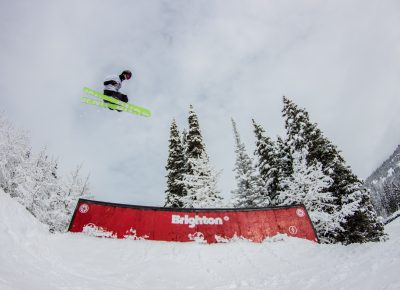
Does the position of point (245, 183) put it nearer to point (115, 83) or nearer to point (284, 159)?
point (284, 159)

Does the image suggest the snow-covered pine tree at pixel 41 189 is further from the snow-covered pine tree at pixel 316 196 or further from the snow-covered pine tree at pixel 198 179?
the snow-covered pine tree at pixel 316 196

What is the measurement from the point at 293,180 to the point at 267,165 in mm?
3714

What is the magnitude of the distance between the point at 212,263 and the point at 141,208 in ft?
15.8

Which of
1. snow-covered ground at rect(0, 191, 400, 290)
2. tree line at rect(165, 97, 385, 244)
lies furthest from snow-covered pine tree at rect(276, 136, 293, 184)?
snow-covered ground at rect(0, 191, 400, 290)

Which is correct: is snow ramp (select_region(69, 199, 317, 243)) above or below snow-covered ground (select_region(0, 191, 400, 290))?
above

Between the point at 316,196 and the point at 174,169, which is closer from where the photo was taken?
the point at 316,196

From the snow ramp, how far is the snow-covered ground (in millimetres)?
646

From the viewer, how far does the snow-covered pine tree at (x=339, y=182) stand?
19.6 m

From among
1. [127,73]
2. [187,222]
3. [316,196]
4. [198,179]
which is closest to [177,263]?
[187,222]

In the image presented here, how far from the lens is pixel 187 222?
1422cm

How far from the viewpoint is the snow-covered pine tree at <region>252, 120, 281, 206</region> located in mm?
25822

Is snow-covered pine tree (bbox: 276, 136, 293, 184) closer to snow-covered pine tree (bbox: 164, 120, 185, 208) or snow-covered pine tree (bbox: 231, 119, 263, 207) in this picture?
snow-covered pine tree (bbox: 231, 119, 263, 207)

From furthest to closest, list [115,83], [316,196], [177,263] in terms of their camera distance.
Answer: [316,196], [115,83], [177,263]

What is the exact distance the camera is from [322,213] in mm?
18938
